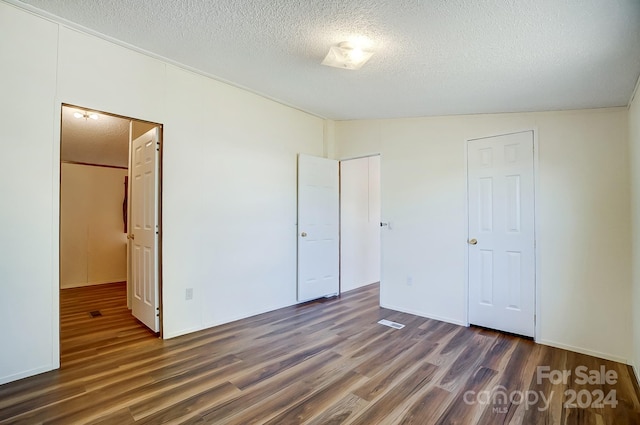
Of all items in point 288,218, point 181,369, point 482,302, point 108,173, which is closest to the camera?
point 181,369

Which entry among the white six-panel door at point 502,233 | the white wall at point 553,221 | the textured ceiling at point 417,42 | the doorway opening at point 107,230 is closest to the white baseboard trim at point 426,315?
the white wall at point 553,221

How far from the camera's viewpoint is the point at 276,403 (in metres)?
2.00

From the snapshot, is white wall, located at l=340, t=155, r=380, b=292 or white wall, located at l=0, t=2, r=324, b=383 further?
white wall, located at l=340, t=155, r=380, b=292

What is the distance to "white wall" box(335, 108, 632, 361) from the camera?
2.70m

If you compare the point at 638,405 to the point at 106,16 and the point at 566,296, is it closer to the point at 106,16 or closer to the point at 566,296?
the point at 566,296

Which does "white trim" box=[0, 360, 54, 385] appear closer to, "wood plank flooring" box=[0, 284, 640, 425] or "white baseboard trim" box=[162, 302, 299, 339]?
"wood plank flooring" box=[0, 284, 640, 425]

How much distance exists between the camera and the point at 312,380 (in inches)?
90.0

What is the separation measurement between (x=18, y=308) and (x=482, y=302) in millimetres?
4091

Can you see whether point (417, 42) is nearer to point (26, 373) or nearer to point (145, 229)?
point (145, 229)

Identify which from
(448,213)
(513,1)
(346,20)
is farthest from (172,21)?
(448,213)

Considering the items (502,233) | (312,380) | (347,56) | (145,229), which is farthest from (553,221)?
(145,229)

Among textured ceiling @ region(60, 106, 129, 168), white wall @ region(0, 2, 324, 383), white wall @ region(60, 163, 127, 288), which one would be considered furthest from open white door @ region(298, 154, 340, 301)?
white wall @ region(60, 163, 127, 288)

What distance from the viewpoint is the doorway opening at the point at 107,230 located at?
119 inches

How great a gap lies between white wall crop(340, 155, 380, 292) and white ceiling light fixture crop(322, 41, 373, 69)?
2.52m
